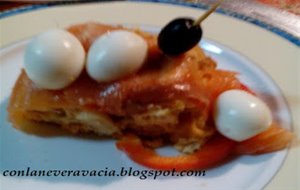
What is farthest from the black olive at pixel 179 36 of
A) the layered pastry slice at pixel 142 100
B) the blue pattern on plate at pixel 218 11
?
the blue pattern on plate at pixel 218 11

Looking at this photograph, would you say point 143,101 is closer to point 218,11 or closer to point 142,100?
point 142,100

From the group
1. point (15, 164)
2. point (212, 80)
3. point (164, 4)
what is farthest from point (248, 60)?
point (15, 164)

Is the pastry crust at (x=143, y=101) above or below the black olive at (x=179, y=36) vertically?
below

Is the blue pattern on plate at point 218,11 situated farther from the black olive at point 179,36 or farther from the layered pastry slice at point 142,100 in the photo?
the black olive at point 179,36

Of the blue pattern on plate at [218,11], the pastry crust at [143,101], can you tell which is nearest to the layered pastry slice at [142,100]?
the pastry crust at [143,101]

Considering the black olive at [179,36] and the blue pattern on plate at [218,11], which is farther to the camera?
the blue pattern on plate at [218,11]
